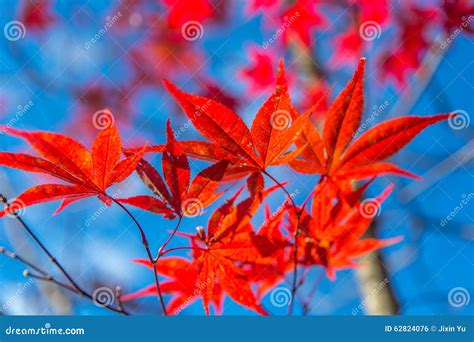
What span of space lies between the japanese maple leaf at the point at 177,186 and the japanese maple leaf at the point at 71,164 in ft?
Answer: 0.12

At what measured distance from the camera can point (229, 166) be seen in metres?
0.65

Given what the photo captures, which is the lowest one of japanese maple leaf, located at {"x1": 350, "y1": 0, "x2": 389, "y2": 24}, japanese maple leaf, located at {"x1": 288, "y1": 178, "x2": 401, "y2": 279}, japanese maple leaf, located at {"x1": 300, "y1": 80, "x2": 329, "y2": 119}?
japanese maple leaf, located at {"x1": 288, "y1": 178, "x2": 401, "y2": 279}

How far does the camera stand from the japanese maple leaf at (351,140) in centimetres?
62

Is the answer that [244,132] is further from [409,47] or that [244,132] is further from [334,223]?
[409,47]

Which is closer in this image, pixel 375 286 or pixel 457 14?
pixel 375 286

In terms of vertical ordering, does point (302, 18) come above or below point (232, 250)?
above

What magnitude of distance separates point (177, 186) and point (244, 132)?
111 millimetres

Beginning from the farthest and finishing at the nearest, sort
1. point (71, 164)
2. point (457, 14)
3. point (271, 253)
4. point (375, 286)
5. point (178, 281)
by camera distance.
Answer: point (457, 14), point (375, 286), point (178, 281), point (271, 253), point (71, 164)

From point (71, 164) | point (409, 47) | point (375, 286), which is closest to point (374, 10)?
point (409, 47)

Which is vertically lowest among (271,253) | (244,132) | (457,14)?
(271,253)

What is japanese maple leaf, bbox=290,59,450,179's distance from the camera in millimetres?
622

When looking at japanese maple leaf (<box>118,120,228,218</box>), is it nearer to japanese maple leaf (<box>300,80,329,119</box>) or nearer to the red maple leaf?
the red maple leaf

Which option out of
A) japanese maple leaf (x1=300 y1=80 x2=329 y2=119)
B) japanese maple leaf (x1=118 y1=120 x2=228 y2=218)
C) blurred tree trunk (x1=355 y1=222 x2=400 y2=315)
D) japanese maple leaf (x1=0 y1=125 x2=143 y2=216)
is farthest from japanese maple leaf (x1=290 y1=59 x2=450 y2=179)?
japanese maple leaf (x1=300 y1=80 x2=329 y2=119)

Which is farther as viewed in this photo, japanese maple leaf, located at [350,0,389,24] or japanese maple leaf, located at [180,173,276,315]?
A: japanese maple leaf, located at [350,0,389,24]
